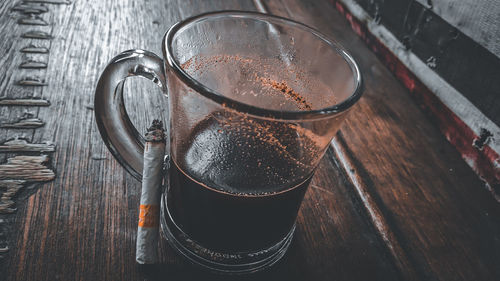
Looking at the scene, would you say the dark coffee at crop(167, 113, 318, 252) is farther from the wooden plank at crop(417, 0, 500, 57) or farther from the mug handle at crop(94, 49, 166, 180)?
the wooden plank at crop(417, 0, 500, 57)

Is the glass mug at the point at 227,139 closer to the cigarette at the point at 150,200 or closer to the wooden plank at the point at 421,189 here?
the cigarette at the point at 150,200

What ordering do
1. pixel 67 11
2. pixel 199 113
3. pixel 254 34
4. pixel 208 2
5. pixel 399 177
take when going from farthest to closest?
pixel 208 2, pixel 67 11, pixel 399 177, pixel 254 34, pixel 199 113

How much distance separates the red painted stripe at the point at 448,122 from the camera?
0.64 meters

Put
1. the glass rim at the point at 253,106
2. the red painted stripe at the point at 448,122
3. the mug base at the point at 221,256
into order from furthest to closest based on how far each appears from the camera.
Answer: the red painted stripe at the point at 448,122, the mug base at the point at 221,256, the glass rim at the point at 253,106

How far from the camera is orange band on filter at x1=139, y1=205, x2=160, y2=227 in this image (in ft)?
1.28

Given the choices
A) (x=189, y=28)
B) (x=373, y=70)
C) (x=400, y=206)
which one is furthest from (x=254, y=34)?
(x=373, y=70)

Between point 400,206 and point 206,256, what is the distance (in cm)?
31

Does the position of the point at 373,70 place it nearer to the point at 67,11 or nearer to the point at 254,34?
the point at 254,34

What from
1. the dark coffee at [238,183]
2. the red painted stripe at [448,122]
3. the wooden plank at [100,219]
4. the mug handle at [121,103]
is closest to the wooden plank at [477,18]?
the red painted stripe at [448,122]

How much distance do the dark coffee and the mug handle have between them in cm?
7

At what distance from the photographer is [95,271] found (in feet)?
1.29

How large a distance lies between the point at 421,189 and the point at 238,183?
0.35 meters

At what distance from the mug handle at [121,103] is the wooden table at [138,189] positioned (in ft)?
0.22

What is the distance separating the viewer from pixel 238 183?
0.39m
